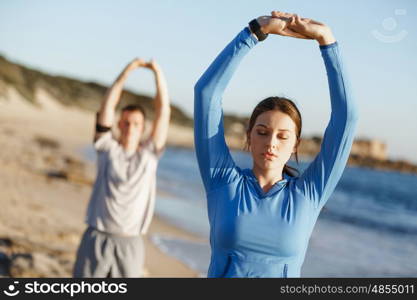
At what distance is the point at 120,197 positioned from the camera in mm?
4117

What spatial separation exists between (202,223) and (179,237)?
1.90 metres

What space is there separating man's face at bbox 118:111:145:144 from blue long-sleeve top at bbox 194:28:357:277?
7.08ft

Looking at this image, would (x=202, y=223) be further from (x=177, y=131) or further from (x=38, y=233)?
(x=177, y=131)

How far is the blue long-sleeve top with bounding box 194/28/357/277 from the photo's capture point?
2004 millimetres

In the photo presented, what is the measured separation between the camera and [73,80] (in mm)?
81812

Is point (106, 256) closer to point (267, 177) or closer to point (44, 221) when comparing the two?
point (267, 177)

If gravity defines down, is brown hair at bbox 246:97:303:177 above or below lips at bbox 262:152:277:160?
above

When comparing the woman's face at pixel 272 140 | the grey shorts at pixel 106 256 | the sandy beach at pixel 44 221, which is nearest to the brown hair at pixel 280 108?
the woman's face at pixel 272 140

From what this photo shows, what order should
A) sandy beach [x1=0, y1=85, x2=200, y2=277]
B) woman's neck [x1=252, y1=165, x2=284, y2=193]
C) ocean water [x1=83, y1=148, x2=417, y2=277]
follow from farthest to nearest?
ocean water [x1=83, y1=148, x2=417, y2=277]
sandy beach [x1=0, y1=85, x2=200, y2=277]
woman's neck [x1=252, y1=165, x2=284, y2=193]

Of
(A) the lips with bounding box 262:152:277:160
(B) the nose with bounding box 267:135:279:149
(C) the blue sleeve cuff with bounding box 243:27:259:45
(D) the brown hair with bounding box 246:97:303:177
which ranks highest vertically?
(C) the blue sleeve cuff with bounding box 243:27:259:45

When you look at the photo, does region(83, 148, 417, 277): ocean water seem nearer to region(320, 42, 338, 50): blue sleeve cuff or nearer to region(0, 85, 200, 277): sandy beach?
region(0, 85, 200, 277): sandy beach

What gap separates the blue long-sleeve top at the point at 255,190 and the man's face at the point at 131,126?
2157 millimetres

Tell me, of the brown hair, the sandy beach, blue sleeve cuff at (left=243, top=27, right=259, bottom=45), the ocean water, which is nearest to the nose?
the brown hair

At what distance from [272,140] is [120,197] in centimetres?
220
